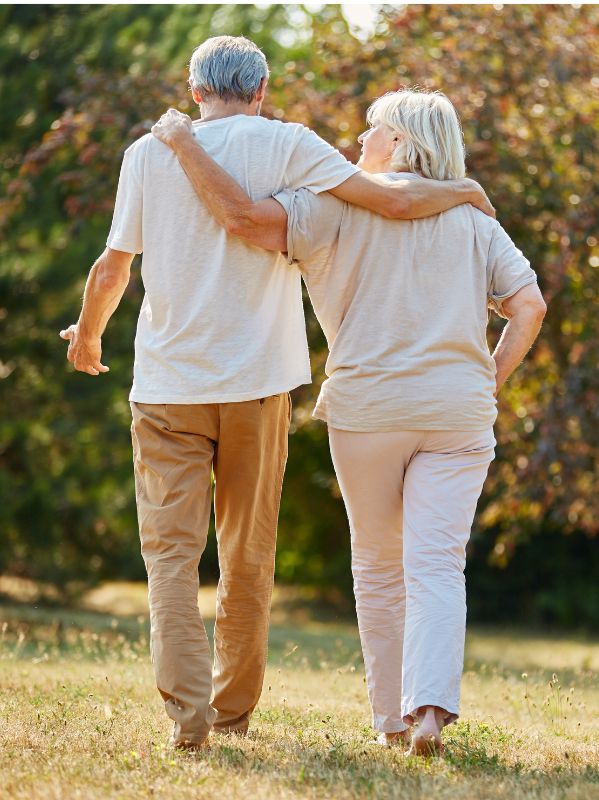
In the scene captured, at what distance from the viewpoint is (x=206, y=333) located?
3318mm

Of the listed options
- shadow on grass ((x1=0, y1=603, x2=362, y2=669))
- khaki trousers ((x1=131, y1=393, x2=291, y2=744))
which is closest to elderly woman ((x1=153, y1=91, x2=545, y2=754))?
khaki trousers ((x1=131, y1=393, x2=291, y2=744))

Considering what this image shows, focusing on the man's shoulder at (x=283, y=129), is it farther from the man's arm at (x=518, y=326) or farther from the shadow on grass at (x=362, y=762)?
the shadow on grass at (x=362, y=762)

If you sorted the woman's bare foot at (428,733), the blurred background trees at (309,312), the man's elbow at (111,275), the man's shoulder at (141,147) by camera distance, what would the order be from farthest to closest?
the blurred background trees at (309,312) → the man's elbow at (111,275) → the man's shoulder at (141,147) → the woman's bare foot at (428,733)

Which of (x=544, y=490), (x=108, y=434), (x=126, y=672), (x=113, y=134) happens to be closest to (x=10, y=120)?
(x=113, y=134)

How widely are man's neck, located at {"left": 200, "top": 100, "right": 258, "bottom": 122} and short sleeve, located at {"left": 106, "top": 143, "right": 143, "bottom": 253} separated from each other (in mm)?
230

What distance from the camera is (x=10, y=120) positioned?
10.0 m

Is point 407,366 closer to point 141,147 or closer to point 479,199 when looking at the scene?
point 479,199

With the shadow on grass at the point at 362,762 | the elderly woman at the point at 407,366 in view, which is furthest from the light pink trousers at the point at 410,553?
the shadow on grass at the point at 362,762

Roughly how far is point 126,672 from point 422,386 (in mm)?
2426

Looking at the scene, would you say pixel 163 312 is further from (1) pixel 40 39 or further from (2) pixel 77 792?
(1) pixel 40 39

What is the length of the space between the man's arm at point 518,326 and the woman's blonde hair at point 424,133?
395mm

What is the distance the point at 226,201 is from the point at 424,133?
24.6 inches

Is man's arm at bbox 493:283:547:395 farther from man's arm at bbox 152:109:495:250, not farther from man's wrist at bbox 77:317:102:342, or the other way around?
man's wrist at bbox 77:317:102:342

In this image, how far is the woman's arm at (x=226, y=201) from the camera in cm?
326
